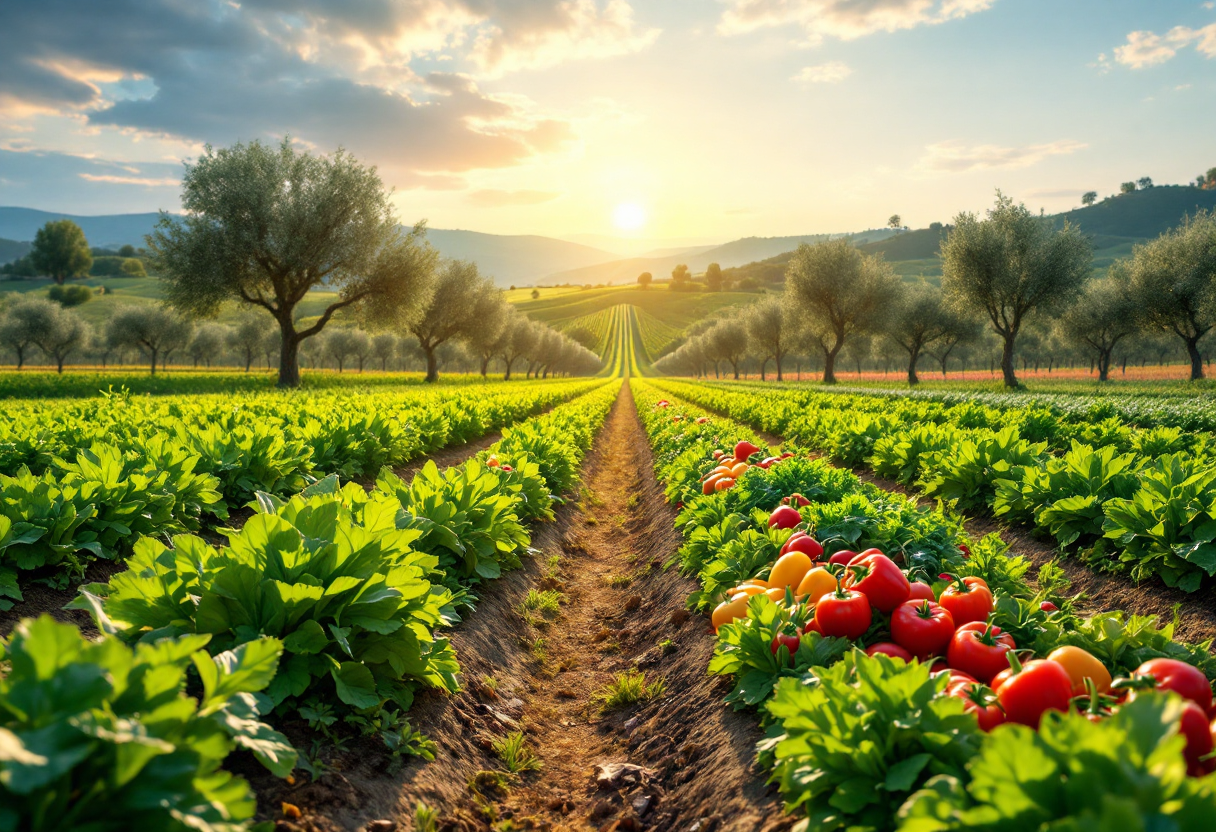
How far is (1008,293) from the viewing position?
113 ft

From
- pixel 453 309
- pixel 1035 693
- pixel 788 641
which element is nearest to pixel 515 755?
pixel 788 641

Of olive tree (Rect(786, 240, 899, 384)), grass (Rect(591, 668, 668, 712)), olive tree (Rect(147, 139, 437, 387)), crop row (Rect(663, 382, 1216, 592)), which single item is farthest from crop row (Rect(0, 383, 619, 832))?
olive tree (Rect(786, 240, 899, 384))

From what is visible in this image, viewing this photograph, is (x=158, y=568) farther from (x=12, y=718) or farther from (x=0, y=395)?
(x=0, y=395)

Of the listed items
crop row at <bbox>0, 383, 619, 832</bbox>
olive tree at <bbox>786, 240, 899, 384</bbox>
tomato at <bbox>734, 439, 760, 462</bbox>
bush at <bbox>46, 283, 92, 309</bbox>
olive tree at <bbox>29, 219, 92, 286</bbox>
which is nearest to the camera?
crop row at <bbox>0, 383, 619, 832</bbox>

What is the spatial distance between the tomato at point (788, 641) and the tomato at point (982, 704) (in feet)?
3.16

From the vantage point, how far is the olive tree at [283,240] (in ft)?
92.8

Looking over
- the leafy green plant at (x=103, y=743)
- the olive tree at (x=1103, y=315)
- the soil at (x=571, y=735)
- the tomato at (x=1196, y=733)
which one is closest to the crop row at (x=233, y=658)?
the leafy green plant at (x=103, y=743)

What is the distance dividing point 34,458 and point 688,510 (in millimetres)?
7624

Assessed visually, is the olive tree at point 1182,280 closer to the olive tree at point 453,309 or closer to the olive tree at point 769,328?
the olive tree at point 769,328

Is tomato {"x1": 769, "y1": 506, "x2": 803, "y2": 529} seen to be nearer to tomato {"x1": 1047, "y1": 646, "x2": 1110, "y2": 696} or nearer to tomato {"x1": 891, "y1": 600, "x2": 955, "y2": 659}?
tomato {"x1": 891, "y1": 600, "x2": 955, "y2": 659}

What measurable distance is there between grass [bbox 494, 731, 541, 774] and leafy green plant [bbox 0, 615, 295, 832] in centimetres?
244

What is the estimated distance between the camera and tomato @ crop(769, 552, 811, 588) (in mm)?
3969

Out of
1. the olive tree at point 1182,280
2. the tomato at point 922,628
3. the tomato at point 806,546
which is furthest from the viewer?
the olive tree at point 1182,280

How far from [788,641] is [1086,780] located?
6.43 ft
